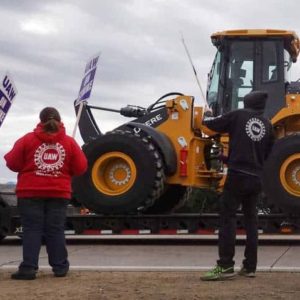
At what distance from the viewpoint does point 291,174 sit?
37.4 ft

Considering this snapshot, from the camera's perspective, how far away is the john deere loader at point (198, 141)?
11469 millimetres

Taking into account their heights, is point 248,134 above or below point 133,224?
above

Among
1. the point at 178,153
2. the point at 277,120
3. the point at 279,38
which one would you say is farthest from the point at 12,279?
the point at 279,38

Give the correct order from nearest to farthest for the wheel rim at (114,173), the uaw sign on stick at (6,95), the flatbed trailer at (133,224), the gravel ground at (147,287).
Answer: the gravel ground at (147,287) → the uaw sign on stick at (6,95) → the wheel rim at (114,173) → the flatbed trailer at (133,224)

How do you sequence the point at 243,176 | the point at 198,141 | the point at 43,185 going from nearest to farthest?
1. the point at 243,176
2. the point at 43,185
3. the point at 198,141

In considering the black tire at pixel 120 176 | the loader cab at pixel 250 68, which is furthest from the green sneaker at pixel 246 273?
the loader cab at pixel 250 68

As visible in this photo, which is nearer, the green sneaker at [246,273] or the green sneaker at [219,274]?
the green sneaker at [219,274]

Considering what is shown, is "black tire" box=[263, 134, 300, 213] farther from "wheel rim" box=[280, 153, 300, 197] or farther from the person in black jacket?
the person in black jacket

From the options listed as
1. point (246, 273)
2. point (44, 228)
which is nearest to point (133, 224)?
point (44, 228)

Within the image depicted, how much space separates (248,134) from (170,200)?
601cm

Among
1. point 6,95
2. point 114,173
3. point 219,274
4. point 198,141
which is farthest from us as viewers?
point 198,141

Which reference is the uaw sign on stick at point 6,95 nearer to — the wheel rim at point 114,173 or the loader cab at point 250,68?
the wheel rim at point 114,173

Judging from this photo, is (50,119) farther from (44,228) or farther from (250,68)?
(250,68)

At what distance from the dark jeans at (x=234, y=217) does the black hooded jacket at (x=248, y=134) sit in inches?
4.4
